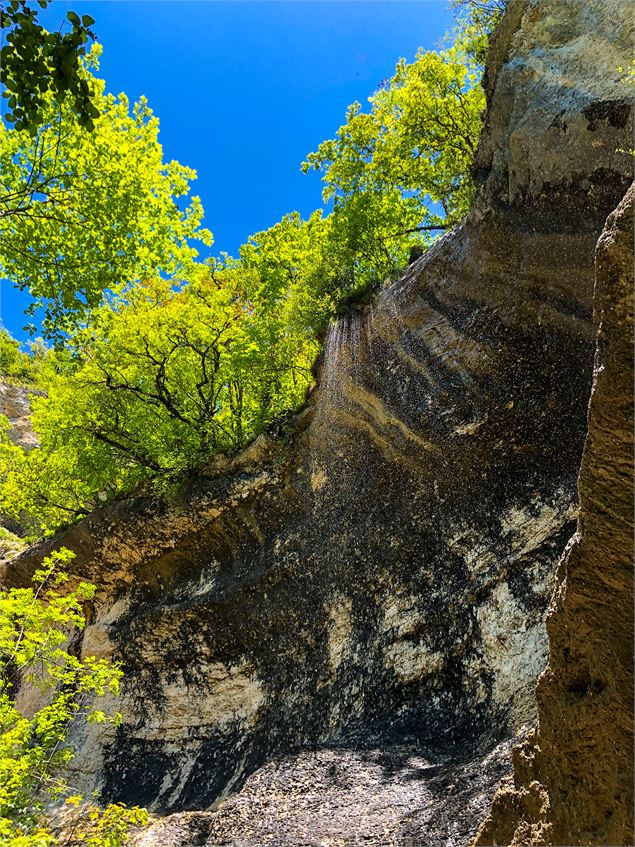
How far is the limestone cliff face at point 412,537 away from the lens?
822 centimetres

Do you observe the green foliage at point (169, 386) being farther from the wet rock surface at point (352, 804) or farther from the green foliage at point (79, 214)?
the wet rock surface at point (352, 804)

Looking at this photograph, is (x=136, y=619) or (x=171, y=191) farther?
(x=136, y=619)

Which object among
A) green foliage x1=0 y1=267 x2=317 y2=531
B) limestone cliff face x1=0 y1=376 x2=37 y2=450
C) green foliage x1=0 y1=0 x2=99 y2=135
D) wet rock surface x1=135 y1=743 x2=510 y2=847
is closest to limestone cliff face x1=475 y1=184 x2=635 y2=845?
wet rock surface x1=135 y1=743 x2=510 y2=847

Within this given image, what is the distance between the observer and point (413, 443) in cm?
1119

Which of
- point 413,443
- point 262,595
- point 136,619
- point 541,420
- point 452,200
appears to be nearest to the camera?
point 541,420

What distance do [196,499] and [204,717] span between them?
15.8 ft

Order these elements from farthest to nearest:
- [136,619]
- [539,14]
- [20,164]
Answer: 1. [136,619]
2. [539,14]
3. [20,164]

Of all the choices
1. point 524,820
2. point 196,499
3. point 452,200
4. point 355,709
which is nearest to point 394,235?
point 452,200

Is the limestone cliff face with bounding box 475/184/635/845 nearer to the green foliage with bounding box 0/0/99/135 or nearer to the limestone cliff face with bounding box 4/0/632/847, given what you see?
the limestone cliff face with bounding box 4/0/632/847

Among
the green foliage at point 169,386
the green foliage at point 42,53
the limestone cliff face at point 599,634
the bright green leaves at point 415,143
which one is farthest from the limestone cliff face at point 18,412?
the limestone cliff face at point 599,634

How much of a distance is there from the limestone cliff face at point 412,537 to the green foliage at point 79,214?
4844 millimetres

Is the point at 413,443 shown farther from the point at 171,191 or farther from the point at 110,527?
the point at 110,527

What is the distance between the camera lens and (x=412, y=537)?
35.4 feet

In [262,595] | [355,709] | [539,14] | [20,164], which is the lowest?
[355,709]
